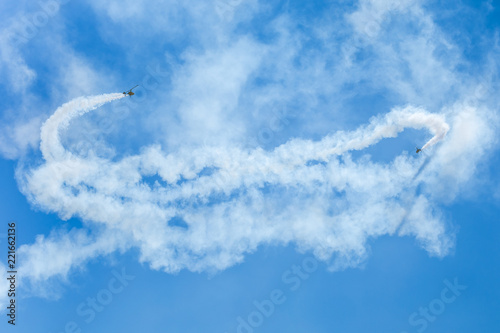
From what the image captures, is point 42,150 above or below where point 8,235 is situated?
above

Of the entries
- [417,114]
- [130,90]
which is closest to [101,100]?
[130,90]

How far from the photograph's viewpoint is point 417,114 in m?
63.0

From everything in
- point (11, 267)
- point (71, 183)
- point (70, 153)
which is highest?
point (70, 153)

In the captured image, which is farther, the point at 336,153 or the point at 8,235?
the point at 336,153

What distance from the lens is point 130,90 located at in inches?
2479

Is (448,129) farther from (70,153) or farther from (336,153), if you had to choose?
(70,153)

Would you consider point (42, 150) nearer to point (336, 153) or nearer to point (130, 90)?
point (130, 90)

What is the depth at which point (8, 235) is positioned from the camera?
59281mm

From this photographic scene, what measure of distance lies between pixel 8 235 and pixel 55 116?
2152 centimetres

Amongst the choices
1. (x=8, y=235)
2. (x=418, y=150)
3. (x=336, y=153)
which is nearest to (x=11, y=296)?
(x=8, y=235)

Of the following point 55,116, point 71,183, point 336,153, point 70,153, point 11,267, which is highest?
point 55,116

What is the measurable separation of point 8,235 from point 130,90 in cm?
3177

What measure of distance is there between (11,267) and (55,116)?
26.9m

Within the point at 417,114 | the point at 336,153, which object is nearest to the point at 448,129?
the point at 417,114
